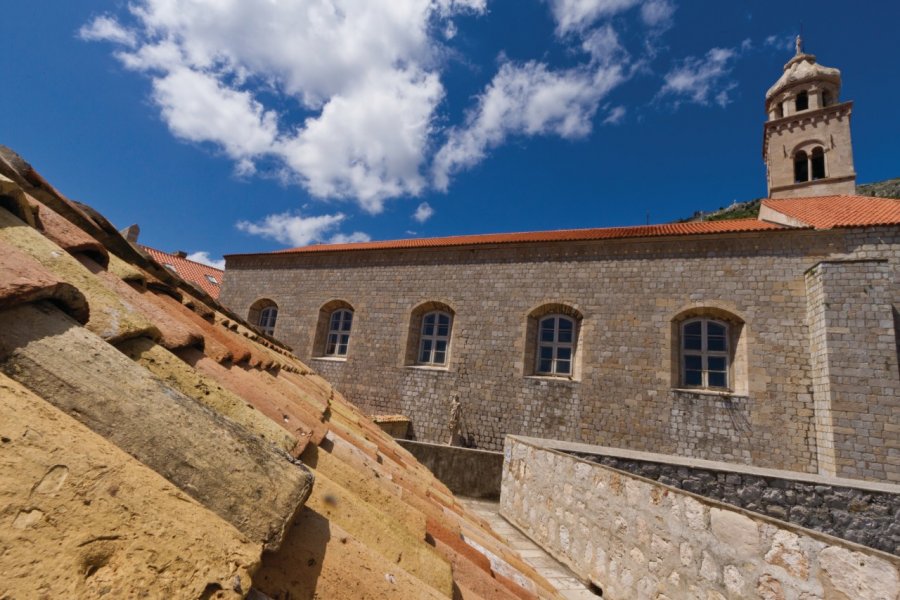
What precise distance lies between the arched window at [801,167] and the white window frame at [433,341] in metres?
14.0

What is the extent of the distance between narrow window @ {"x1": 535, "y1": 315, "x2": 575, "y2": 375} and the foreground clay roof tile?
9506mm

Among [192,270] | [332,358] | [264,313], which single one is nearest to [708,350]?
[332,358]

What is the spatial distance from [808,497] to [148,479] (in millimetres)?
5924

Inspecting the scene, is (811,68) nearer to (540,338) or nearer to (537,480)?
(540,338)

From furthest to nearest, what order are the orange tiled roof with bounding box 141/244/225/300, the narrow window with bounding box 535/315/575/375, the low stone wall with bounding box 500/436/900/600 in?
the orange tiled roof with bounding box 141/244/225/300
the narrow window with bounding box 535/315/575/375
the low stone wall with bounding box 500/436/900/600

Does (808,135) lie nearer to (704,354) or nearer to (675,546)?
(704,354)

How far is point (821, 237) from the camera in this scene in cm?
893

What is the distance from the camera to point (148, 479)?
2.34 ft

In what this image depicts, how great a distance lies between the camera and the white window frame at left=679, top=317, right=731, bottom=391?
365 inches

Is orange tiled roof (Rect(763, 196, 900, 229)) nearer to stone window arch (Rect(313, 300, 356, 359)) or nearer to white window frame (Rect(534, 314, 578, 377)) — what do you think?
white window frame (Rect(534, 314, 578, 377))

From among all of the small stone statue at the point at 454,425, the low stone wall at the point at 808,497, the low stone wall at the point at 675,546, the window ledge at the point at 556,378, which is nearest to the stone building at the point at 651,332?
the window ledge at the point at 556,378

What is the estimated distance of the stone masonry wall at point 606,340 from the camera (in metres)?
8.65

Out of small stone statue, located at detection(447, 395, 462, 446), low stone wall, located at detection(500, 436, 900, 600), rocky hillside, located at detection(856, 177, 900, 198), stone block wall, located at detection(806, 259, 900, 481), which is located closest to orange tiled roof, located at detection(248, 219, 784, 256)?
stone block wall, located at detection(806, 259, 900, 481)

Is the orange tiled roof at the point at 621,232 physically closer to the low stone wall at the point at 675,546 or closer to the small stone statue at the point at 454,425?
the small stone statue at the point at 454,425
